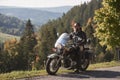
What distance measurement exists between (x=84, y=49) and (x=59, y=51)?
1.85 meters

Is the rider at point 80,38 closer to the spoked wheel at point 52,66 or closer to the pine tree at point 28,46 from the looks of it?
the spoked wheel at point 52,66

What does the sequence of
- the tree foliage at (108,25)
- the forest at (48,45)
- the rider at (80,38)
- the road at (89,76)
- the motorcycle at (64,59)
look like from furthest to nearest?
the forest at (48,45)
the tree foliage at (108,25)
the rider at (80,38)
the motorcycle at (64,59)
the road at (89,76)

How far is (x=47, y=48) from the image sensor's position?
113 meters

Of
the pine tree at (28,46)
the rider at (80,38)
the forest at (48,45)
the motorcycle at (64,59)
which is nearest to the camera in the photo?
the motorcycle at (64,59)

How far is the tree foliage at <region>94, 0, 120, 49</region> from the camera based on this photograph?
31.0 metres

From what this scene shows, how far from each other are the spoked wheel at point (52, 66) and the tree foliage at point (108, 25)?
14990 mm

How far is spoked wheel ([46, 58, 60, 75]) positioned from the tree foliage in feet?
49.2

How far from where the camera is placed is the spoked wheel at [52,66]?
50.5ft

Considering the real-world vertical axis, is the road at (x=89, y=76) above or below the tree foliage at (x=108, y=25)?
below

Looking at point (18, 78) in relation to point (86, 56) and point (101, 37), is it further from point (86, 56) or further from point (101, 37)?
point (101, 37)

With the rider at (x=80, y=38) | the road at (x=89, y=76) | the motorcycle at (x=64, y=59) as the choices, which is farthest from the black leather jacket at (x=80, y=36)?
the road at (x=89, y=76)

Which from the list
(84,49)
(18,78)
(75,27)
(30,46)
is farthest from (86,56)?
(30,46)

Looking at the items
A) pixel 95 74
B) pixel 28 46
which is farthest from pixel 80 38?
pixel 28 46

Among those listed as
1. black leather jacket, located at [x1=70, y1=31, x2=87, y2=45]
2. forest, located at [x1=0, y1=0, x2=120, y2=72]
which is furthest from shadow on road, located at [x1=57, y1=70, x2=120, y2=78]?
forest, located at [x1=0, y1=0, x2=120, y2=72]
